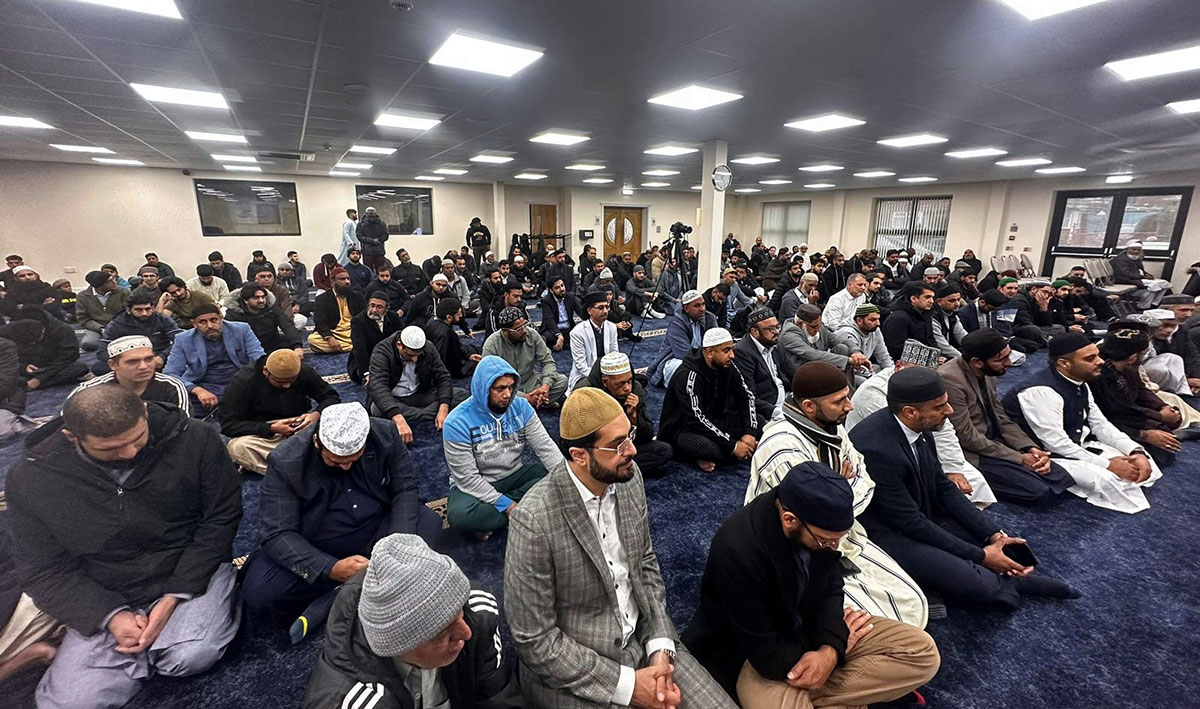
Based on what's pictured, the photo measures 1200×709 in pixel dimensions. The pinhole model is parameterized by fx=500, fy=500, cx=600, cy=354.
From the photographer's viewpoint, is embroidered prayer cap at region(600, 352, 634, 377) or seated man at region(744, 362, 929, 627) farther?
embroidered prayer cap at region(600, 352, 634, 377)

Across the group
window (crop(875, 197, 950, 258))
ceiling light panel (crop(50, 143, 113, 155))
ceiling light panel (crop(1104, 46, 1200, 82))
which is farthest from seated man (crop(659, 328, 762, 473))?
window (crop(875, 197, 950, 258))

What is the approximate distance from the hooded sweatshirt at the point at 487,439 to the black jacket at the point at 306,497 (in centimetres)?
35

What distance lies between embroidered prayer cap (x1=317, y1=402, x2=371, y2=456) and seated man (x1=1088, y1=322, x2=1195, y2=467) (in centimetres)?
448

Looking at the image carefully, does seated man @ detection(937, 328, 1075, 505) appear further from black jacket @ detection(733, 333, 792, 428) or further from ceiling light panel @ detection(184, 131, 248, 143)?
ceiling light panel @ detection(184, 131, 248, 143)

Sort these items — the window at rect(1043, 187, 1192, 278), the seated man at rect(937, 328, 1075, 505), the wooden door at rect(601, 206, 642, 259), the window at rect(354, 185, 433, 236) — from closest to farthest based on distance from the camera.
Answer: the seated man at rect(937, 328, 1075, 505), the window at rect(1043, 187, 1192, 278), the window at rect(354, 185, 433, 236), the wooden door at rect(601, 206, 642, 259)

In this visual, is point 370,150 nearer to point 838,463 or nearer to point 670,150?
point 670,150

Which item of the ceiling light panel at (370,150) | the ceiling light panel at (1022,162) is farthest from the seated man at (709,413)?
the ceiling light panel at (1022,162)

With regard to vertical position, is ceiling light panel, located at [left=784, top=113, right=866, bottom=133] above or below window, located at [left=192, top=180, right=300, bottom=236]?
above

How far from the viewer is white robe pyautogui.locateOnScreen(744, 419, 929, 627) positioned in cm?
179

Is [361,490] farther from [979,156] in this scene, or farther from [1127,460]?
[979,156]

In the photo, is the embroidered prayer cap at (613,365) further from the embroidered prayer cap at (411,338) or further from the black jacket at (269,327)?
the black jacket at (269,327)

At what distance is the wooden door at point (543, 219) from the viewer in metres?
15.0

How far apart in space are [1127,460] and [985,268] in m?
12.6

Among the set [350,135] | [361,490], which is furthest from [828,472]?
[350,135]
